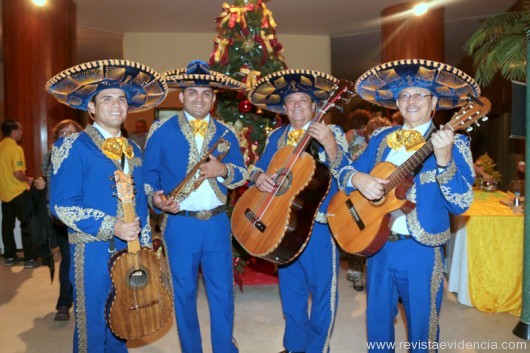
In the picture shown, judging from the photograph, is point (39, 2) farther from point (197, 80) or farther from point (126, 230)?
point (126, 230)

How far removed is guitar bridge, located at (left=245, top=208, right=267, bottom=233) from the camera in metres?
2.87

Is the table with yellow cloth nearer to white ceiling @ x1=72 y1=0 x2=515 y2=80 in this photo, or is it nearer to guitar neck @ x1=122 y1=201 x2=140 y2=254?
guitar neck @ x1=122 y1=201 x2=140 y2=254

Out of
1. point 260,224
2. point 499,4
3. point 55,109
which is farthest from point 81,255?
point 499,4

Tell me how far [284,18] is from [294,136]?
6.15 meters

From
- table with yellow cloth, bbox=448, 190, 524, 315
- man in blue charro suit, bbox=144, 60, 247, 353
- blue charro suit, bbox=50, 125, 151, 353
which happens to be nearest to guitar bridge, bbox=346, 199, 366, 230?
man in blue charro suit, bbox=144, 60, 247, 353

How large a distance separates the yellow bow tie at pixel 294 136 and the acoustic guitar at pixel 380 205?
57 centimetres

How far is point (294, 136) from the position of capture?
3129mm

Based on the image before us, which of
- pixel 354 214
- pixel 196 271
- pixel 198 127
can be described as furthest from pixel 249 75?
pixel 354 214

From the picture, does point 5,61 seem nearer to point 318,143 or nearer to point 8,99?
point 8,99

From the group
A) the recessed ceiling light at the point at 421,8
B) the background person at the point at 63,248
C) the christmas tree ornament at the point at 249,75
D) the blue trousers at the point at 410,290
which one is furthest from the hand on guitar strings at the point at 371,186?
the recessed ceiling light at the point at 421,8

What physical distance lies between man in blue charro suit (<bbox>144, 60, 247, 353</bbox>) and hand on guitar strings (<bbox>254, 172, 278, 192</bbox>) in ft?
0.45

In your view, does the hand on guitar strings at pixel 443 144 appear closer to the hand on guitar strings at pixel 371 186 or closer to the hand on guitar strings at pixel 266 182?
the hand on guitar strings at pixel 371 186

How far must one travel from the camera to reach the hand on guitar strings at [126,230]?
232 cm

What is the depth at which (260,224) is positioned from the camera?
288 centimetres
